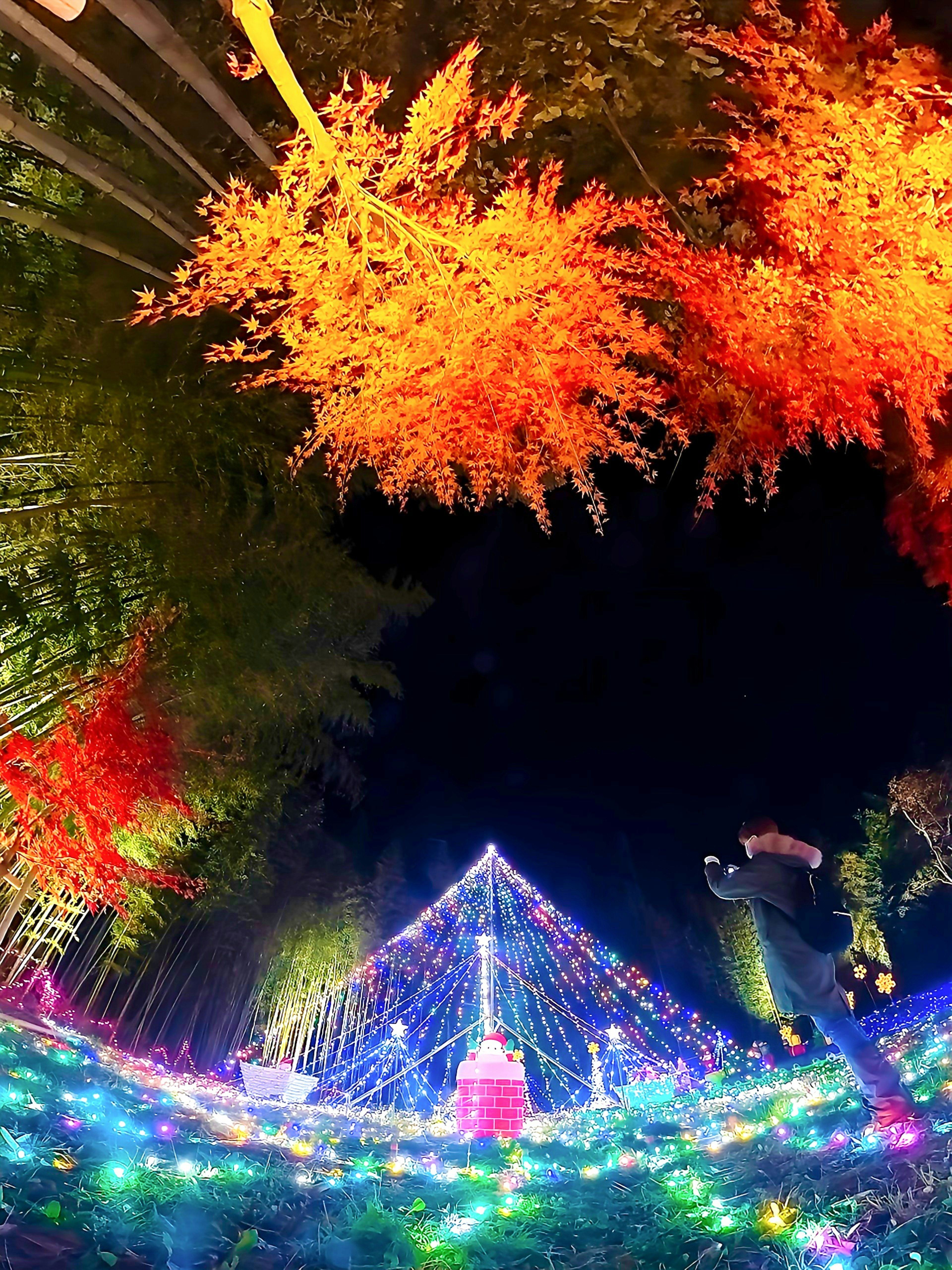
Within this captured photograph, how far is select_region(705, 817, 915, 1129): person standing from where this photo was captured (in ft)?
9.70

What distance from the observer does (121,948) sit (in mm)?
10898

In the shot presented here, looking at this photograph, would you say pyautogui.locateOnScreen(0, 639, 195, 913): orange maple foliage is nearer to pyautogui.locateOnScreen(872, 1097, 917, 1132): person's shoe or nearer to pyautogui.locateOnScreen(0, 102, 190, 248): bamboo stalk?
pyautogui.locateOnScreen(0, 102, 190, 248): bamboo stalk

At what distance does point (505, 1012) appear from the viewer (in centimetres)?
1395

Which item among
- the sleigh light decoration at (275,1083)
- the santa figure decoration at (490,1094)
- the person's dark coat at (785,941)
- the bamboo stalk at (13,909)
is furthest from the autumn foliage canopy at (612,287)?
the sleigh light decoration at (275,1083)

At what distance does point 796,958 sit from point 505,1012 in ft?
39.4

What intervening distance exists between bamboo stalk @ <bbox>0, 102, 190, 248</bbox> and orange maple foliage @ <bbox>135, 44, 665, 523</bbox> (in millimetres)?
206

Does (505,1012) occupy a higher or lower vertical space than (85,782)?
higher

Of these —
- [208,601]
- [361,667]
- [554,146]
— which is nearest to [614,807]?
[361,667]

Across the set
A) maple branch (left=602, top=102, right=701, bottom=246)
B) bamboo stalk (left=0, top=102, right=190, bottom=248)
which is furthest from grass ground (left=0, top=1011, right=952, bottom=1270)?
maple branch (left=602, top=102, right=701, bottom=246)

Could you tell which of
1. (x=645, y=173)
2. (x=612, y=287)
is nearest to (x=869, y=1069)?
(x=612, y=287)

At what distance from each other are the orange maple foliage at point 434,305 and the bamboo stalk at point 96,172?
0.68 feet

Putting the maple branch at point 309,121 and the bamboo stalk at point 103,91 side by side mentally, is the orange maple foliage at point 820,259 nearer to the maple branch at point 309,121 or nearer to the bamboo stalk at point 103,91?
the maple branch at point 309,121

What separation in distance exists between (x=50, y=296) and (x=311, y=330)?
1517mm

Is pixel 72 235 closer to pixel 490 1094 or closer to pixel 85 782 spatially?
pixel 85 782
